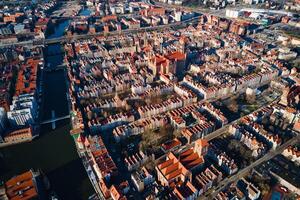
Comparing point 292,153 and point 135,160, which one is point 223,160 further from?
point 135,160

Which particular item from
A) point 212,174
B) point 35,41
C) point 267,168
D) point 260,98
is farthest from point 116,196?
point 35,41

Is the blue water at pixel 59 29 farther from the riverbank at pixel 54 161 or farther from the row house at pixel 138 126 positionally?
the row house at pixel 138 126

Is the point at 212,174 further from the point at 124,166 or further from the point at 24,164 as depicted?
the point at 24,164

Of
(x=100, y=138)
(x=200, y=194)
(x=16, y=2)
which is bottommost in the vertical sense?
(x=200, y=194)

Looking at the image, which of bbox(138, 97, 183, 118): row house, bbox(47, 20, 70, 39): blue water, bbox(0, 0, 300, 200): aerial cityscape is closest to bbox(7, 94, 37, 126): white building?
bbox(0, 0, 300, 200): aerial cityscape

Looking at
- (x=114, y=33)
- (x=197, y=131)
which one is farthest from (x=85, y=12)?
(x=197, y=131)
